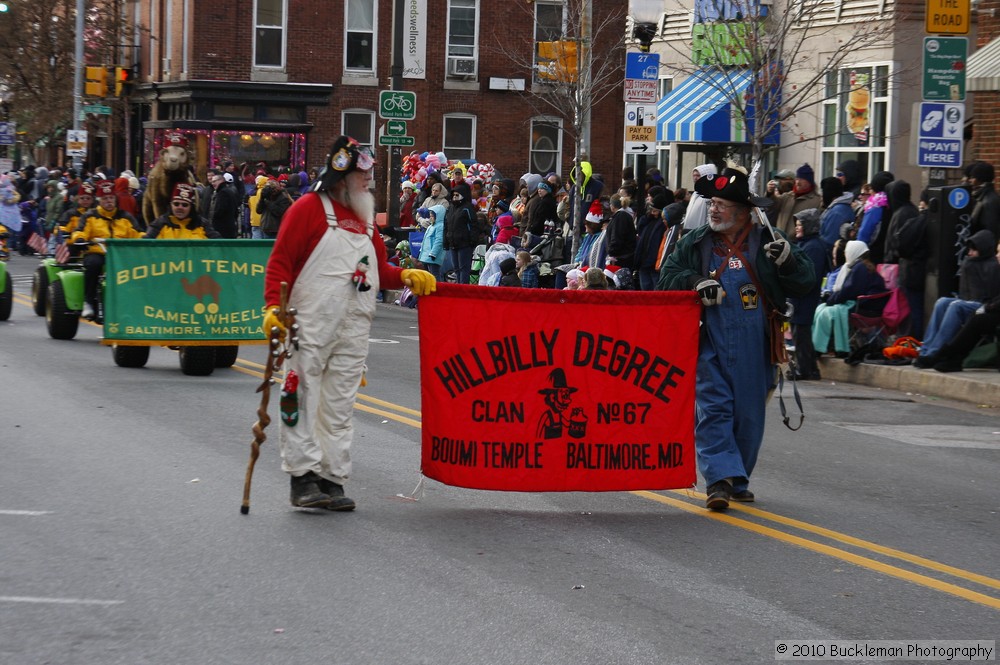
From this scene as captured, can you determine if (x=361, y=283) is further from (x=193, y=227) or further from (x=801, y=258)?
(x=193, y=227)

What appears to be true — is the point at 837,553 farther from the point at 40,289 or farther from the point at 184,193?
the point at 40,289

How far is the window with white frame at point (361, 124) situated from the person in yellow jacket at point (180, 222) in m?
29.9

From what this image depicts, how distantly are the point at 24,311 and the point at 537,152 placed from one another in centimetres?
2614

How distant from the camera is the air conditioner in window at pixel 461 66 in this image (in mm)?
44875

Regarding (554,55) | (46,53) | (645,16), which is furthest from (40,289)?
(46,53)

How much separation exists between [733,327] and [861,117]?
63.3 feet

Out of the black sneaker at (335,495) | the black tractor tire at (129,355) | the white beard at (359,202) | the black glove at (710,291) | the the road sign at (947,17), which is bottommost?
the black sneaker at (335,495)

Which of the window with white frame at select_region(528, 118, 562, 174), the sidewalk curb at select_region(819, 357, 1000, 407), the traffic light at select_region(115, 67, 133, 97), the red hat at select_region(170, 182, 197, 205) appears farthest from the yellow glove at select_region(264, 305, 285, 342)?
the window with white frame at select_region(528, 118, 562, 174)

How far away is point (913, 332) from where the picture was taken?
662 inches

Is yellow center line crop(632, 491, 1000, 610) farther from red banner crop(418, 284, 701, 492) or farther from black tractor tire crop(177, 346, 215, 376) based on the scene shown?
black tractor tire crop(177, 346, 215, 376)

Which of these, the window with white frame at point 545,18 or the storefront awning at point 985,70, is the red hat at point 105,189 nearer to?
the storefront awning at point 985,70

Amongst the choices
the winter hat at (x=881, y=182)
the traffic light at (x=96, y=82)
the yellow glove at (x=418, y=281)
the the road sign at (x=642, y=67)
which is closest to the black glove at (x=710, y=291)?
the yellow glove at (x=418, y=281)

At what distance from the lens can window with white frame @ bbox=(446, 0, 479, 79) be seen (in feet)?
147

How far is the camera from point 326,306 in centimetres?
799
